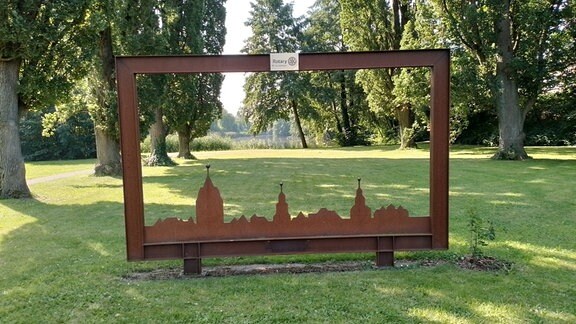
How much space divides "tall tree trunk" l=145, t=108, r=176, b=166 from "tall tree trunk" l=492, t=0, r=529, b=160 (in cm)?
1367

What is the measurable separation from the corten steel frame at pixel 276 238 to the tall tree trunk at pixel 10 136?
7095mm

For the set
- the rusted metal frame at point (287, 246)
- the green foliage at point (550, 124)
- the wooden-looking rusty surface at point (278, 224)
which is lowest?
the rusted metal frame at point (287, 246)

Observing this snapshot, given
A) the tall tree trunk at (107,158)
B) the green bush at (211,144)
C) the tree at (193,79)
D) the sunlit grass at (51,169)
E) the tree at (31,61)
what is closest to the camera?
the tree at (31,61)

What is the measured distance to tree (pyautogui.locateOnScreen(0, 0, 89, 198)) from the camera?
9062 mm

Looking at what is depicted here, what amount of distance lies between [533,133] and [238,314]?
2506cm

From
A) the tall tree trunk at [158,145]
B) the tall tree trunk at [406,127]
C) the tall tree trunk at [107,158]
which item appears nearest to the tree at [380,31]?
the tall tree trunk at [406,127]

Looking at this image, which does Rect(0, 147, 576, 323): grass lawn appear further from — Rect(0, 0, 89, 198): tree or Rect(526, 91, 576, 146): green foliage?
Rect(526, 91, 576, 146): green foliage

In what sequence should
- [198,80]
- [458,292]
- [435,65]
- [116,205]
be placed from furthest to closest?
1. [198,80]
2. [116,205]
3. [435,65]
4. [458,292]

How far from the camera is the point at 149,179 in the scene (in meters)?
13.5

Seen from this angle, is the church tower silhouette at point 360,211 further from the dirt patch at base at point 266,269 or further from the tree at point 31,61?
the tree at point 31,61

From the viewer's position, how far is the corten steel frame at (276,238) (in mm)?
4281

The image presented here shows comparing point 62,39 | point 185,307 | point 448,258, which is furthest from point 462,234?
point 62,39

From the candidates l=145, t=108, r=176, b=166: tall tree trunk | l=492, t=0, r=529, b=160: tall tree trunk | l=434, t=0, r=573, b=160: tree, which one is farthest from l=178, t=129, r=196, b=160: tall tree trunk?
l=492, t=0, r=529, b=160: tall tree trunk

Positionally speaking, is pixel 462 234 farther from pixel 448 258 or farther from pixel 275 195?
pixel 275 195
